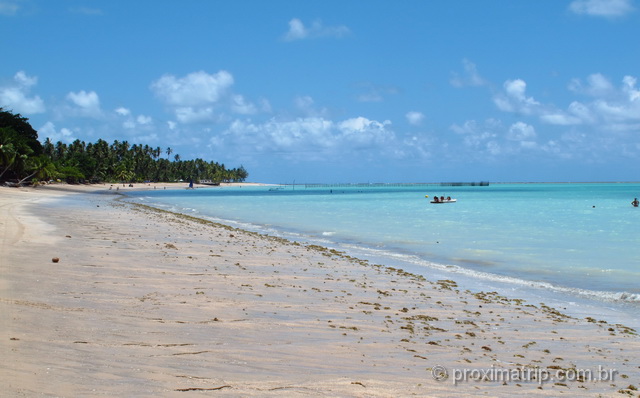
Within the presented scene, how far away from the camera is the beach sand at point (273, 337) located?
17.8ft

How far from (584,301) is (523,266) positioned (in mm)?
6068

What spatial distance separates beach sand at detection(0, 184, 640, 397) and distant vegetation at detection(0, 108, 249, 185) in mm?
70849

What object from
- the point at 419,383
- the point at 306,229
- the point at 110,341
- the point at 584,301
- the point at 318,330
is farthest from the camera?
the point at 306,229

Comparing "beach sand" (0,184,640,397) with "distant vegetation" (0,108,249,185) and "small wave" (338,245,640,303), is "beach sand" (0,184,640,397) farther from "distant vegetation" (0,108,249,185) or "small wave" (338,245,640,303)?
"distant vegetation" (0,108,249,185)

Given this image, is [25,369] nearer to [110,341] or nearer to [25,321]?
[110,341]

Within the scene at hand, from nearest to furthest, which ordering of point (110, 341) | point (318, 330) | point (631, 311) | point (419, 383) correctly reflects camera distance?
point (419, 383)
point (110, 341)
point (318, 330)
point (631, 311)

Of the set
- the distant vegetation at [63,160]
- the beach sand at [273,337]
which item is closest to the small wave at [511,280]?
the beach sand at [273,337]

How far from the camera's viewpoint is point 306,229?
33500 millimetres

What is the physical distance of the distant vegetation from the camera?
249 ft

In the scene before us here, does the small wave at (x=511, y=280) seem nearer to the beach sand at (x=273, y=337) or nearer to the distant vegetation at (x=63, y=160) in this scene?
the beach sand at (x=273, y=337)

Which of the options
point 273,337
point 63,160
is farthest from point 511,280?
point 63,160

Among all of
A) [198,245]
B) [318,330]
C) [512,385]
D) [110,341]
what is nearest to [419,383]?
[512,385]

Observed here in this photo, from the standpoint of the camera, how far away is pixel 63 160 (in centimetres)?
13888

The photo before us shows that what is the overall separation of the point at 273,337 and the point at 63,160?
14915 centimetres
